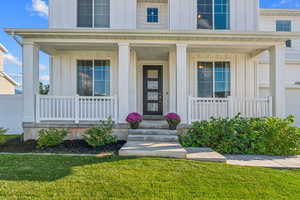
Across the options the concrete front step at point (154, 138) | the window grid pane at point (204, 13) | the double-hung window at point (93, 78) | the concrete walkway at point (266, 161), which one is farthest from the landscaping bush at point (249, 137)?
the window grid pane at point (204, 13)

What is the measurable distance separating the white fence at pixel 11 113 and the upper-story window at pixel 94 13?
13.9 ft

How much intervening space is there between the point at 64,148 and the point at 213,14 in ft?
24.6

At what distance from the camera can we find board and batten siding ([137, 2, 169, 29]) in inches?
309

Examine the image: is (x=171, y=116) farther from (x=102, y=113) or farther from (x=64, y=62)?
(x=64, y=62)

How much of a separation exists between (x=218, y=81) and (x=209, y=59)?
974 mm

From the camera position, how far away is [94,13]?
7480 mm

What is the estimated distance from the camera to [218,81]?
742 cm

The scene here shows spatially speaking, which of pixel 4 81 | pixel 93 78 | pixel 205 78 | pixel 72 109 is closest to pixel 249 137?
pixel 205 78

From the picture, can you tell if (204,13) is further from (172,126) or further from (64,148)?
(64,148)

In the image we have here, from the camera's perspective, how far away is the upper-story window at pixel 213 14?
756 cm

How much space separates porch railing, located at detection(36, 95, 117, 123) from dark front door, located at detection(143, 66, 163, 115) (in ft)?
7.39

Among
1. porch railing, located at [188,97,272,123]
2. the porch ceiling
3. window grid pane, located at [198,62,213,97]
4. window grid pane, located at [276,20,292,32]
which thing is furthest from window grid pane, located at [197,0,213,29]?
window grid pane, located at [276,20,292,32]

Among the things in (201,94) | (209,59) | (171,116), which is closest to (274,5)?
(209,59)

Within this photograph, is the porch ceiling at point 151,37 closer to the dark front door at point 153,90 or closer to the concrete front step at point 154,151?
the dark front door at point 153,90
